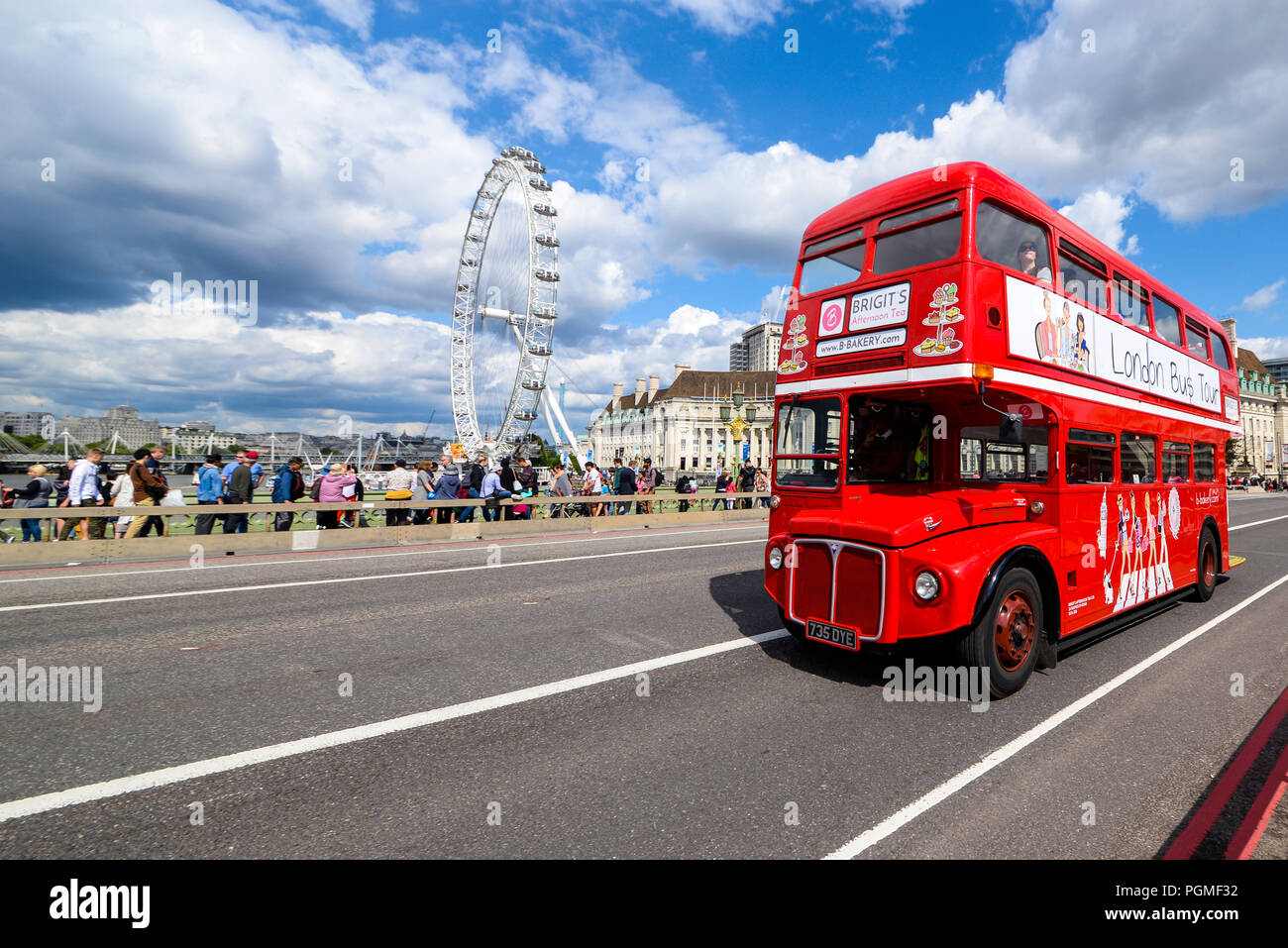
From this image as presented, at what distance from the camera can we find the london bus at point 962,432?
521 centimetres

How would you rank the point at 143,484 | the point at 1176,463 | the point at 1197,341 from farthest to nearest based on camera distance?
the point at 143,484
the point at 1197,341
the point at 1176,463

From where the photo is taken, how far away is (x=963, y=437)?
634 centimetres

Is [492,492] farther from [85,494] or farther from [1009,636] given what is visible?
[1009,636]

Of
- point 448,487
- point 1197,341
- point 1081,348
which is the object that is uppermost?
A: point 1197,341

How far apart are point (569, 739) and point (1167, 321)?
938 cm

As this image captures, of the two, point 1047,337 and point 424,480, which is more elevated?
point 1047,337

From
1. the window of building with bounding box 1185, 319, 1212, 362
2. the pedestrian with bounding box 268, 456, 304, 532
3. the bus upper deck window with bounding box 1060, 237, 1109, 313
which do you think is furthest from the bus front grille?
the pedestrian with bounding box 268, 456, 304, 532

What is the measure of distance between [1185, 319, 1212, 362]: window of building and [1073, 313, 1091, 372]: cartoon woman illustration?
4.17m

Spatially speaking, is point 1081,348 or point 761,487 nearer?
point 1081,348

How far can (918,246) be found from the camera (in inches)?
230

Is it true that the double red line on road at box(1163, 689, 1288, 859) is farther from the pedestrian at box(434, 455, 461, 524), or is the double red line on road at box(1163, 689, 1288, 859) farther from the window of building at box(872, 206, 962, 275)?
the pedestrian at box(434, 455, 461, 524)

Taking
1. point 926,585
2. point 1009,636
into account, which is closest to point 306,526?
point 926,585
